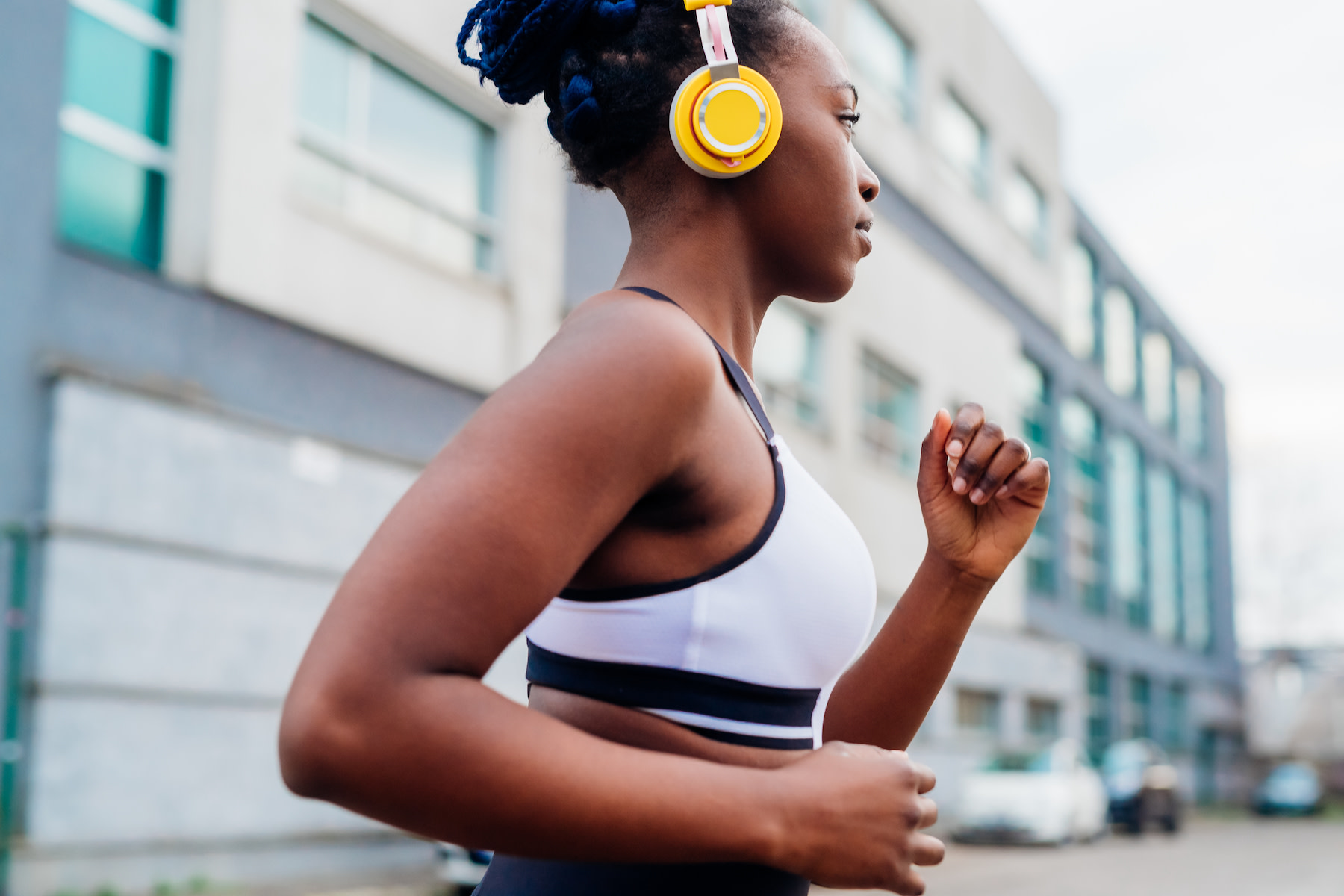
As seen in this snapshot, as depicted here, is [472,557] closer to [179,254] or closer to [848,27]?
[179,254]

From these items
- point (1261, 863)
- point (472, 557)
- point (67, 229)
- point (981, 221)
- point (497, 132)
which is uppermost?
point (981, 221)

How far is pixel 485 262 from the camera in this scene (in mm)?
10625

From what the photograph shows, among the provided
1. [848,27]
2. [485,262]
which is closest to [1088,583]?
[848,27]

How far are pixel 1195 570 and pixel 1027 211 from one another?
19517mm

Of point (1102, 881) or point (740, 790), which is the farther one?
point (1102, 881)

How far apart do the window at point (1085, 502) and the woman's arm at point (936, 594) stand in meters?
27.9

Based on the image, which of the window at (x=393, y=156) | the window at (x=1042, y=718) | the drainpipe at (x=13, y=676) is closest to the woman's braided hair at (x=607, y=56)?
the drainpipe at (x=13, y=676)

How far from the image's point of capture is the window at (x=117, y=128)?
7.41 meters

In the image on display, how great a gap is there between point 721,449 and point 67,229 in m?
7.50

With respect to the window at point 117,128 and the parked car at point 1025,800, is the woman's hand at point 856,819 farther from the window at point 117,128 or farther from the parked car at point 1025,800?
the parked car at point 1025,800

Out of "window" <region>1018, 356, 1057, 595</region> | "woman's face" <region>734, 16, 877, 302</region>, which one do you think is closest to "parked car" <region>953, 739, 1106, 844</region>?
"window" <region>1018, 356, 1057, 595</region>

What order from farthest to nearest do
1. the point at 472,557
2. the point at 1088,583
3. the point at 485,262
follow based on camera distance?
the point at 1088,583 < the point at 485,262 < the point at 472,557

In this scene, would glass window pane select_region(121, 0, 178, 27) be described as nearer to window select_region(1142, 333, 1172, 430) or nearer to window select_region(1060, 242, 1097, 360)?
window select_region(1060, 242, 1097, 360)

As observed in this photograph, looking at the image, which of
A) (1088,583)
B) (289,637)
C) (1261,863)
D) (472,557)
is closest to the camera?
(472,557)
